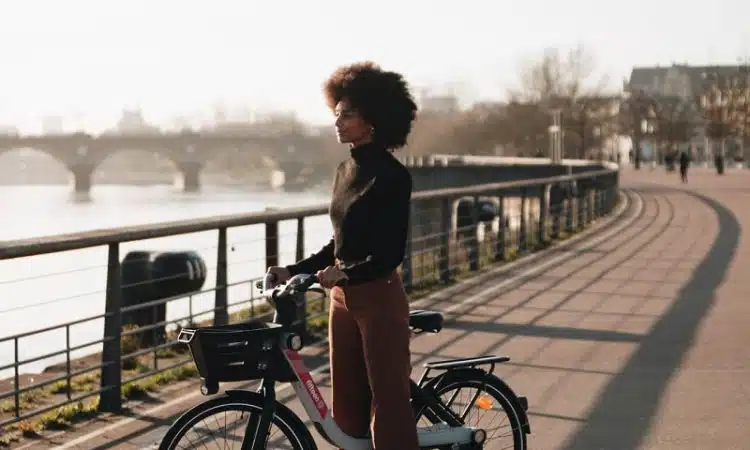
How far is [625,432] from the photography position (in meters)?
7.04

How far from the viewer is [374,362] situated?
14.9 feet

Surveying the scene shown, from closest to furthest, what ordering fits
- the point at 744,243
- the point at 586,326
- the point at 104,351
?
the point at 104,351
the point at 586,326
the point at 744,243

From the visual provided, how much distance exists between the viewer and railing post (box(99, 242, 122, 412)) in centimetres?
779

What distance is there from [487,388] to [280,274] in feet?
2.87

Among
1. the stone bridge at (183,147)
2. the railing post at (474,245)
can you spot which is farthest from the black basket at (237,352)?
the stone bridge at (183,147)

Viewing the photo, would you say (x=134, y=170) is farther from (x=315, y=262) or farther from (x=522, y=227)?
(x=315, y=262)

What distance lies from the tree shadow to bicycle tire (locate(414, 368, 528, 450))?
1528mm

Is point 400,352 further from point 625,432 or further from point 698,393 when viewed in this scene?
point 698,393

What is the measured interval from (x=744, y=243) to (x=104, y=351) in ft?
53.0

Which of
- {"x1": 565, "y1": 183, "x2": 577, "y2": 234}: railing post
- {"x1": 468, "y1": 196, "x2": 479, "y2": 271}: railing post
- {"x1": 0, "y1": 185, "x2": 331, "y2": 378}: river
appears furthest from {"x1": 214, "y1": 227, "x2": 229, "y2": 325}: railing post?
{"x1": 565, "y1": 183, "x2": 577, "y2": 234}: railing post

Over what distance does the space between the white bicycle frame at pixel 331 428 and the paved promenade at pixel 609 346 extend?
184 cm

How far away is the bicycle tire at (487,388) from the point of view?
494 centimetres

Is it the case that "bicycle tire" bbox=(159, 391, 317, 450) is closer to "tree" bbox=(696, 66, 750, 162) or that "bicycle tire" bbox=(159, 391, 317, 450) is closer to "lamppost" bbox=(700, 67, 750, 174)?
"lamppost" bbox=(700, 67, 750, 174)

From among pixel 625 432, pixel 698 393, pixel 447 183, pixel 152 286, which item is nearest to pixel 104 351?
pixel 625 432
